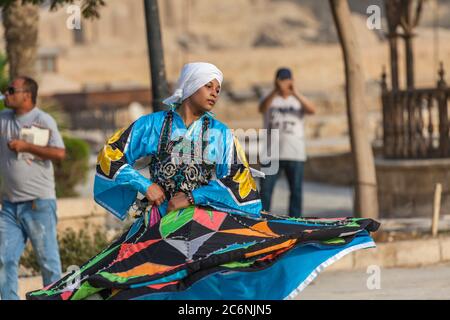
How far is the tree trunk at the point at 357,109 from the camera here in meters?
12.2

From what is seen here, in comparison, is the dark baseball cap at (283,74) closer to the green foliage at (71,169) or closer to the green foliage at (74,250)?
the green foliage at (74,250)

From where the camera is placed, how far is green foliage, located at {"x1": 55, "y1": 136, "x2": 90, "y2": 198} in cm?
1515

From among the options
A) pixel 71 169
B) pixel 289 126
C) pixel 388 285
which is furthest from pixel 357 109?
pixel 71 169

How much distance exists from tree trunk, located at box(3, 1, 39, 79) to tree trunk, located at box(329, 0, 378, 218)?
12.6ft

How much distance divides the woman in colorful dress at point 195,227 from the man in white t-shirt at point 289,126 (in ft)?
19.2

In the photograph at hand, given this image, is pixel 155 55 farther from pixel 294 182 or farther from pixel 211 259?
pixel 211 259

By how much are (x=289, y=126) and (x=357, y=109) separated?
0.80 metres

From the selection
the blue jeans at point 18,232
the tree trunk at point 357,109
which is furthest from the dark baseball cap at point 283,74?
the blue jeans at point 18,232

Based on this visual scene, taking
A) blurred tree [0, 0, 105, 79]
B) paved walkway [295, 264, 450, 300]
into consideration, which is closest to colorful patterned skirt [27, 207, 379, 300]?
paved walkway [295, 264, 450, 300]

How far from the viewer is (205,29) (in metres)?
95.3

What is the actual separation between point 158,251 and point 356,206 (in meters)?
6.25

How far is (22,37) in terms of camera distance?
1484 cm
